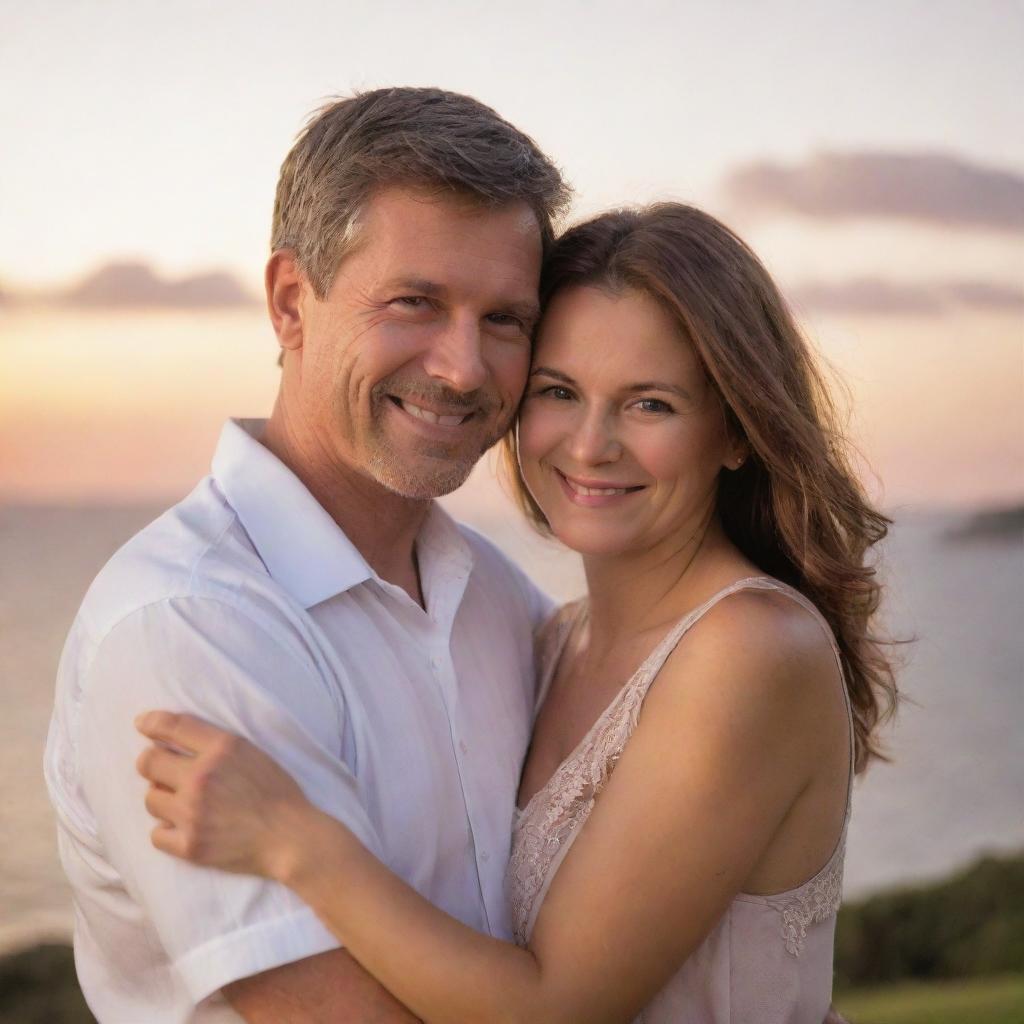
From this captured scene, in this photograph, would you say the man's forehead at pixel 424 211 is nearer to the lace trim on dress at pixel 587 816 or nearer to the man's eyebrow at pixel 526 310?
the man's eyebrow at pixel 526 310

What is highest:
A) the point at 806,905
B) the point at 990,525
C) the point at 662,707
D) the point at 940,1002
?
the point at 662,707

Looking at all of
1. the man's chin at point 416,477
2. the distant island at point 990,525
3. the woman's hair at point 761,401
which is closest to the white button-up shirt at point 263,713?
the man's chin at point 416,477

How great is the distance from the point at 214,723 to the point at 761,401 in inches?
45.5

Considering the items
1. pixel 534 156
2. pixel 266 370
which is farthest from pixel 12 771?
pixel 534 156

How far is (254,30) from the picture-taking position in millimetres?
7250

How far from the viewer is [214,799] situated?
1.78 m

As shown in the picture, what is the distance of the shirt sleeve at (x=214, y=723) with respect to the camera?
1.81m

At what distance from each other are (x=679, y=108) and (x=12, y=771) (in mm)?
5371

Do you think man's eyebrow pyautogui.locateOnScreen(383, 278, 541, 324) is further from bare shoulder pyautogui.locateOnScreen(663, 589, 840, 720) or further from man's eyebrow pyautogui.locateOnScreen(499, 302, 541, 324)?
bare shoulder pyautogui.locateOnScreen(663, 589, 840, 720)

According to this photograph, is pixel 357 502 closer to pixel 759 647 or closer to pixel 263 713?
pixel 263 713

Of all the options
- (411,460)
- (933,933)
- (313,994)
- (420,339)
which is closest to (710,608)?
(411,460)

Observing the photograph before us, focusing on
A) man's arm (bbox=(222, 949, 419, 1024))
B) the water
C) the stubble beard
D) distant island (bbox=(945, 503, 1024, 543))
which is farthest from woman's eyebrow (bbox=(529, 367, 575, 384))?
distant island (bbox=(945, 503, 1024, 543))

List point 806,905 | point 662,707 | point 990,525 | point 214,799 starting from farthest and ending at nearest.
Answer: point 990,525, point 806,905, point 662,707, point 214,799

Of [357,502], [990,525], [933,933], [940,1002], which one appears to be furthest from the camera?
[990,525]
